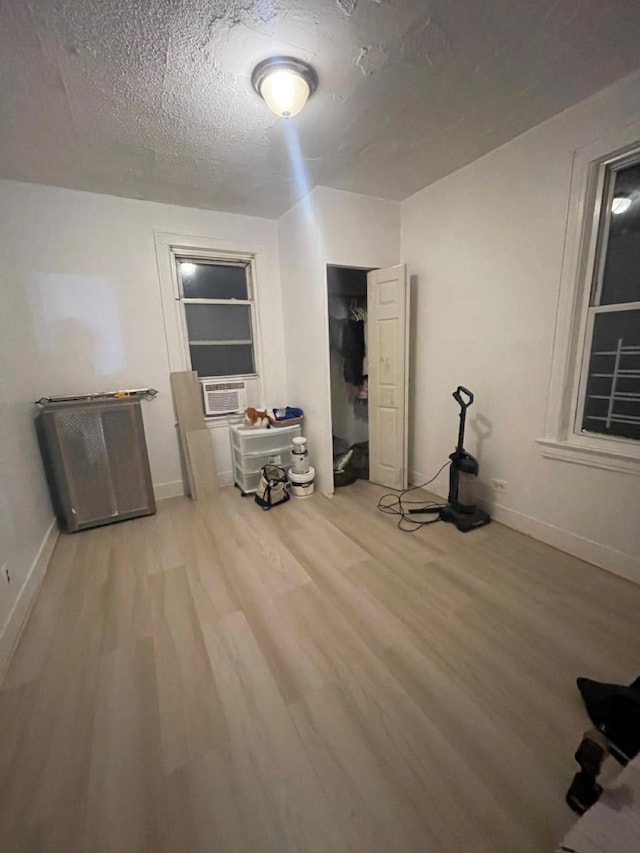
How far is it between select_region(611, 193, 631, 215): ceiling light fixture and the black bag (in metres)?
2.89

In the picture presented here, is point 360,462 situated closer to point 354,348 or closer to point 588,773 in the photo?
point 354,348

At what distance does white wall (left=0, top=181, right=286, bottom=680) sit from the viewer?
7.48 feet

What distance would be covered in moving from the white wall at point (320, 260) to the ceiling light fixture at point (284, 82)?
3.86 feet

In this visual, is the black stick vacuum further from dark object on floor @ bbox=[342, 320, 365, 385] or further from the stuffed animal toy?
the stuffed animal toy

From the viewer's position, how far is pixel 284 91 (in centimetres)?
156

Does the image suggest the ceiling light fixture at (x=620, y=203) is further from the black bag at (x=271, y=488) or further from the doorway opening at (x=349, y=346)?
the black bag at (x=271, y=488)

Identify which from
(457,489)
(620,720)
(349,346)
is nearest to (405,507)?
(457,489)

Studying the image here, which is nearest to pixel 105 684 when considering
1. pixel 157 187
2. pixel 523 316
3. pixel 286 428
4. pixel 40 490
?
pixel 40 490

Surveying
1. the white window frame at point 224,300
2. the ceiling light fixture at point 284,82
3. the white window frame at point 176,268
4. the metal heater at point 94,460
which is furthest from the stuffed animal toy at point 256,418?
the ceiling light fixture at point 284,82

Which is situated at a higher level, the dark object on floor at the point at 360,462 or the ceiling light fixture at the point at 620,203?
the ceiling light fixture at the point at 620,203

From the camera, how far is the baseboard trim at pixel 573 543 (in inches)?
75.9

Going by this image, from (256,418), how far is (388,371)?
135 centimetres

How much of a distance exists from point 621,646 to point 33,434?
3720 millimetres

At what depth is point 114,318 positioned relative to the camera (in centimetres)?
287
